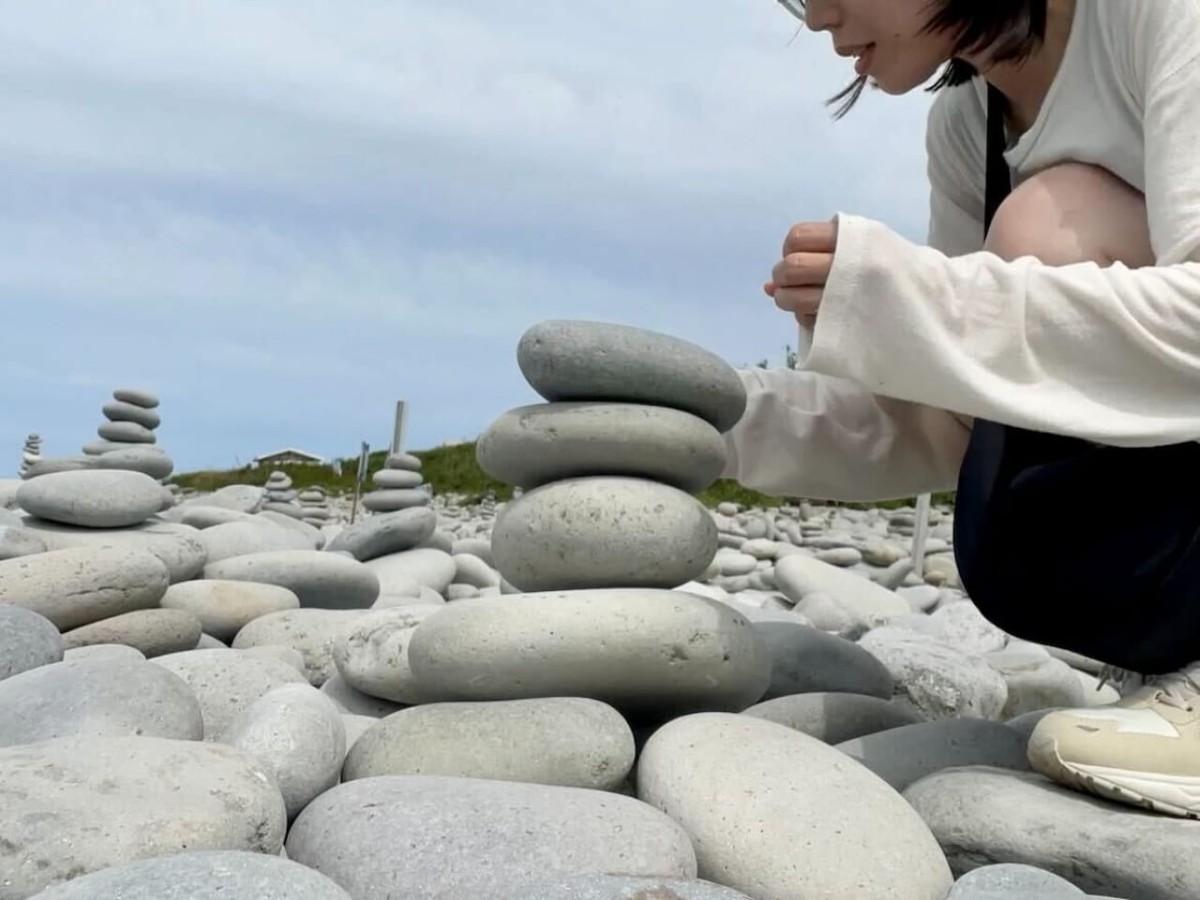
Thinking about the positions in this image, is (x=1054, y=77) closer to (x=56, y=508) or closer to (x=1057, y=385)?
(x=1057, y=385)

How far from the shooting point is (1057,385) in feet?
6.53

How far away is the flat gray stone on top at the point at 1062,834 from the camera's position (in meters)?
1.89

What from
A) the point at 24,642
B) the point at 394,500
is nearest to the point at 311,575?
the point at 24,642

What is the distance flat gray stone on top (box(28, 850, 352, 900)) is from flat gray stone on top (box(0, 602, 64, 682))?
1.20 m

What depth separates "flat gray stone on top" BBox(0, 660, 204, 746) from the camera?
203 cm

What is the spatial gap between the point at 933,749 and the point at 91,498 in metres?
4.26

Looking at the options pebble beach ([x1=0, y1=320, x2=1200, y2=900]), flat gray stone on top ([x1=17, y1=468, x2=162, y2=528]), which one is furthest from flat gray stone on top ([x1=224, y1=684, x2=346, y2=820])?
flat gray stone on top ([x1=17, y1=468, x2=162, y2=528])

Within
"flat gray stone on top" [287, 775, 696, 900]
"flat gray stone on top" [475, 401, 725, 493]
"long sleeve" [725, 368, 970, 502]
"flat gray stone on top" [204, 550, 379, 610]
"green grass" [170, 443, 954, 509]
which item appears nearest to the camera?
"flat gray stone on top" [287, 775, 696, 900]

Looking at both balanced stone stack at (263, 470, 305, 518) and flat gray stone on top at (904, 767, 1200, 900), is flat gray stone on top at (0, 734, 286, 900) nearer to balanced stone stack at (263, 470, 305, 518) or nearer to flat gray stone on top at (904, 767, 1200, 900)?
flat gray stone on top at (904, 767, 1200, 900)

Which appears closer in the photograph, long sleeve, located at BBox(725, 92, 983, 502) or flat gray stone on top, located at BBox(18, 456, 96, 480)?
long sleeve, located at BBox(725, 92, 983, 502)

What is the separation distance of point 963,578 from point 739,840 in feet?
2.61

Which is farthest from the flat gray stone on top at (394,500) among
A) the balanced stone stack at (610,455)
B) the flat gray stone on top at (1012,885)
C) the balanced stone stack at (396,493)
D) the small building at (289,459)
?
the small building at (289,459)

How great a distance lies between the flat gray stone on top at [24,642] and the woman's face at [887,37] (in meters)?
1.95

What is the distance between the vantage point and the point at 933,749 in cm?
239
